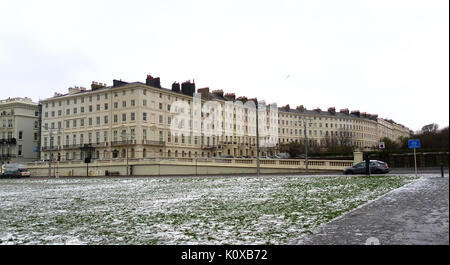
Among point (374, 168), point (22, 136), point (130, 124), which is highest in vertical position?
point (130, 124)

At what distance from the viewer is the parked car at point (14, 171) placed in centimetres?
6178

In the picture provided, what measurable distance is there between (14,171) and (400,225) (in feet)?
225

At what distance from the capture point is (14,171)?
205ft

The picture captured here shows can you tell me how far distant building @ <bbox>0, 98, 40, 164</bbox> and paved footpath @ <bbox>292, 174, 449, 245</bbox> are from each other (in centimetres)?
7677

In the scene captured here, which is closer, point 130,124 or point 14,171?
point 14,171

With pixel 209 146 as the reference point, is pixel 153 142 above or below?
above

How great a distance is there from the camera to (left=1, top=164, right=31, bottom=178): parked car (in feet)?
203

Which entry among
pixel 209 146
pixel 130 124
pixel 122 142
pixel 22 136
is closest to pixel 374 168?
pixel 130 124

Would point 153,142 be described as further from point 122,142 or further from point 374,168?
point 374,168

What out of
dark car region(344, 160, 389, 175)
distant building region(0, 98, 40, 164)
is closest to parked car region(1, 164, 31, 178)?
distant building region(0, 98, 40, 164)

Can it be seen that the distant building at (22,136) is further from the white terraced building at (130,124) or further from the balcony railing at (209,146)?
the balcony railing at (209,146)

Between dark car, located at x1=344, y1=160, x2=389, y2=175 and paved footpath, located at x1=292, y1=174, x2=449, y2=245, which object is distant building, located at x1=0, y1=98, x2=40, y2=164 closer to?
dark car, located at x1=344, y1=160, x2=389, y2=175

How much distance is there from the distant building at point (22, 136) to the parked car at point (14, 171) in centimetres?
1113
